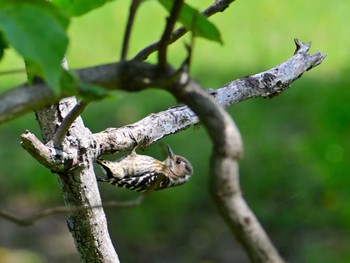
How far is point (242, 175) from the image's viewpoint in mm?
4500

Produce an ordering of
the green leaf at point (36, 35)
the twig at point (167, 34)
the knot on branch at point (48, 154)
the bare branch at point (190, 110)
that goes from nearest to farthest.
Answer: the green leaf at point (36, 35) → the twig at point (167, 34) → the knot on branch at point (48, 154) → the bare branch at point (190, 110)

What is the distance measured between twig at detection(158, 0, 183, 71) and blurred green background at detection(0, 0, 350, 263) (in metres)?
2.70

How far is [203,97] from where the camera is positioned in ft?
2.72

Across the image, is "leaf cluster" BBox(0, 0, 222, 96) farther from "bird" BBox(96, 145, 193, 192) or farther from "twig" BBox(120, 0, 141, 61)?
"bird" BBox(96, 145, 193, 192)

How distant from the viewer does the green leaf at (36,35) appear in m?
0.72

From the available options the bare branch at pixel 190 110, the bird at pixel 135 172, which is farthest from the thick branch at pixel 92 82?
the bird at pixel 135 172

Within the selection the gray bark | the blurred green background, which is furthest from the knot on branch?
the blurred green background

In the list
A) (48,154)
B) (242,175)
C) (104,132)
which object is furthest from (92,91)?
(242,175)

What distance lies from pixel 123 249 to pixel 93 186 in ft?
9.32

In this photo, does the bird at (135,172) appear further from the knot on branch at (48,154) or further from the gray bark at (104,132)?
the knot on branch at (48,154)

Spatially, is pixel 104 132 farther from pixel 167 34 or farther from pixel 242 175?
pixel 242 175

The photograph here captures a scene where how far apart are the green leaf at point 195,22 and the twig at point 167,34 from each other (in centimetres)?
5

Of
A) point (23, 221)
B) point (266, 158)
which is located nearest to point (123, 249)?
point (266, 158)

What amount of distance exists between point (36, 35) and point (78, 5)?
0.25 meters
